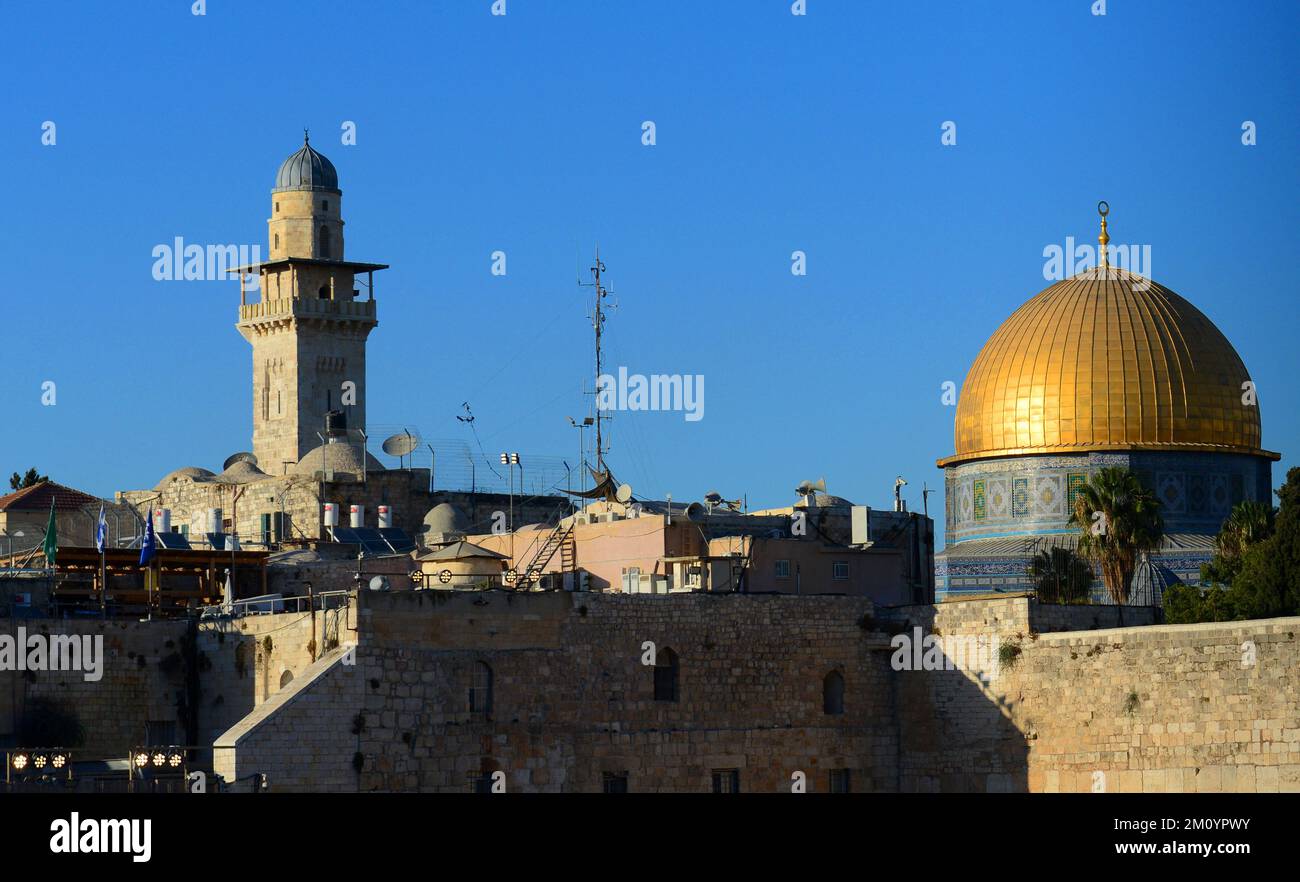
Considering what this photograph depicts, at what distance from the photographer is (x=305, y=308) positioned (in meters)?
61.6

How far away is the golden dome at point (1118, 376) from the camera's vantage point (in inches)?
2068

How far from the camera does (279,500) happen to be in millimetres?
51438

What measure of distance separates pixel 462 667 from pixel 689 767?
352 centimetres

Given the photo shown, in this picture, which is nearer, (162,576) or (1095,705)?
(1095,705)

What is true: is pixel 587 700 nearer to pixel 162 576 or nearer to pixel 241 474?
pixel 162 576

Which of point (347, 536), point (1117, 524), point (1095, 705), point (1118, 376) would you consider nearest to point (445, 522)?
point (347, 536)

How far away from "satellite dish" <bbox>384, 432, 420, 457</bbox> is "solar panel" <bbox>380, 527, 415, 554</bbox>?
320cm

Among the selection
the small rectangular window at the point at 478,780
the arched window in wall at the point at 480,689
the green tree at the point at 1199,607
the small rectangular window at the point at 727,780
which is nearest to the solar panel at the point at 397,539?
the small rectangular window at the point at 727,780

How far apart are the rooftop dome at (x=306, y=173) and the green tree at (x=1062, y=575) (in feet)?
68.1

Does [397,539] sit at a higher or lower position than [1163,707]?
higher

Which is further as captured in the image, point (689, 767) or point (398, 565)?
point (398, 565)

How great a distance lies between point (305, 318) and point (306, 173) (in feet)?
11.7
